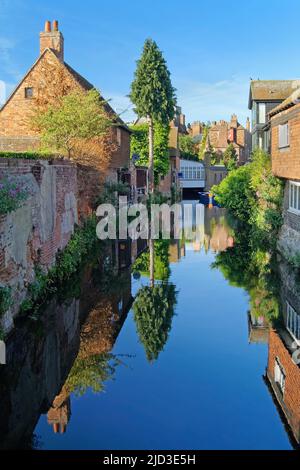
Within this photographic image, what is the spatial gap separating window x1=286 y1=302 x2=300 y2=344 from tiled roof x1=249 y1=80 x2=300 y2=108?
28.8 metres

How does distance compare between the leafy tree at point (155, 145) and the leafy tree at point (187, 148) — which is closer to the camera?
the leafy tree at point (155, 145)

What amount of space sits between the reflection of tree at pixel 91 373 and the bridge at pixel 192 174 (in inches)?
2352

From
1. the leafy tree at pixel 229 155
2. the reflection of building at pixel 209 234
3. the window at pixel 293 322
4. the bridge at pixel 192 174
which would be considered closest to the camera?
the window at pixel 293 322

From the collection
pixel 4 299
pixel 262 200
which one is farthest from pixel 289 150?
pixel 4 299

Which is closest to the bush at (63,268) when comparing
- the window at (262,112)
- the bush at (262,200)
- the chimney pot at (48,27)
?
the bush at (262,200)

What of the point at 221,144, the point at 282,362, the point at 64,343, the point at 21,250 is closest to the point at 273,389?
the point at 282,362

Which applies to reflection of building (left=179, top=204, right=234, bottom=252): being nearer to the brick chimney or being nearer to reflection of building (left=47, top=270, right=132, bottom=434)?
reflection of building (left=47, top=270, right=132, bottom=434)

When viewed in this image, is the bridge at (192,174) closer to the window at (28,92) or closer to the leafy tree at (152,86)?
the leafy tree at (152,86)

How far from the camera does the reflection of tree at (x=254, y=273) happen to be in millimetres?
12000

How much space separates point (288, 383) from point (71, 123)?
55.7 ft

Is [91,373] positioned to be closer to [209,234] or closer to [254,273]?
[254,273]

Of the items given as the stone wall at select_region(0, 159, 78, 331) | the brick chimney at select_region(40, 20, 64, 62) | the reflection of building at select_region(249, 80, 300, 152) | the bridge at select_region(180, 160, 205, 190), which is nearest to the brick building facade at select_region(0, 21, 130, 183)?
the brick chimney at select_region(40, 20, 64, 62)

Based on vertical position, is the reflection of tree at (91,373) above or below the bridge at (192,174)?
below

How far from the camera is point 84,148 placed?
2361cm
